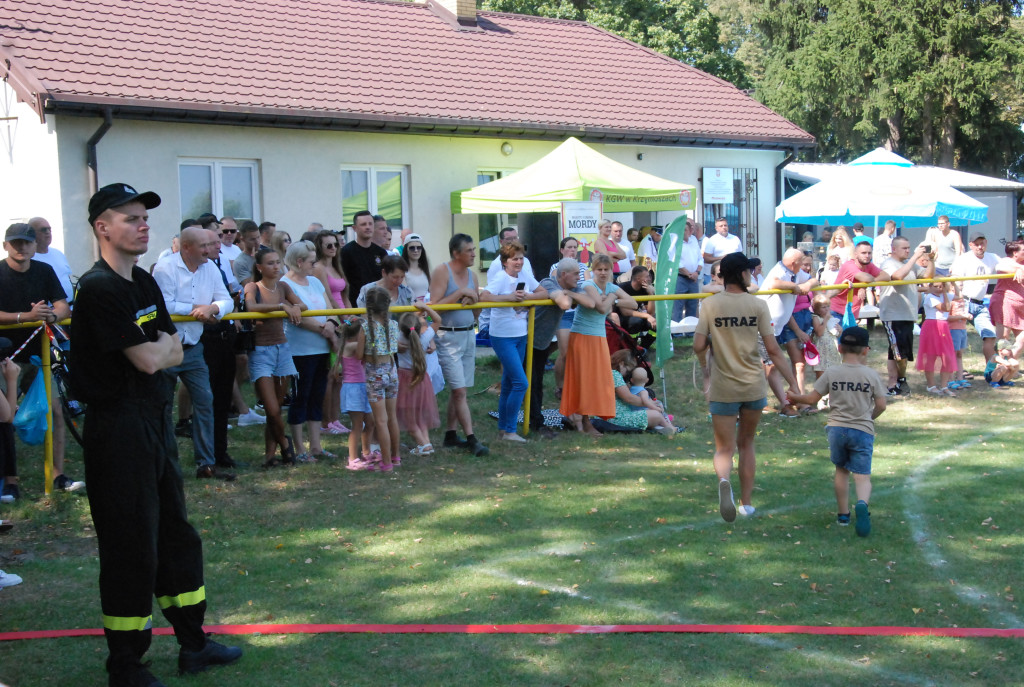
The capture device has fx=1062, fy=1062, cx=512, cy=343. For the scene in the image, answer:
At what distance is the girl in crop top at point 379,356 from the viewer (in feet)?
29.6

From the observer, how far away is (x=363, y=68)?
1833cm

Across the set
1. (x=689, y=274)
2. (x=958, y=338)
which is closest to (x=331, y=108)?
(x=689, y=274)

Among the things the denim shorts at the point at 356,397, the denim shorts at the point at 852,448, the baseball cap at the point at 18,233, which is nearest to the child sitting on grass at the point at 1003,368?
the denim shorts at the point at 852,448

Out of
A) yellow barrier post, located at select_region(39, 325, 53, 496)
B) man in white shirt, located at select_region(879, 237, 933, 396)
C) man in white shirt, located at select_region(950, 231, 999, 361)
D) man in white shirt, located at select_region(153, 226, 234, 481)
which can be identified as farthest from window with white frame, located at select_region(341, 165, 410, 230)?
yellow barrier post, located at select_region(39, 325, 53, 496)

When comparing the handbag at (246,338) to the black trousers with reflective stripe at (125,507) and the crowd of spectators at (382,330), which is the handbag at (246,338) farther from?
the black trousers with reflective stripe at (125,507)

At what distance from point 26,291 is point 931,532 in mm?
6691

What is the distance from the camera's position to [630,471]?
9.25 m

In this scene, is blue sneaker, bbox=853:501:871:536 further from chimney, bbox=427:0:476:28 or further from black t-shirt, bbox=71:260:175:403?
chimney, bbox=427:0:476:28

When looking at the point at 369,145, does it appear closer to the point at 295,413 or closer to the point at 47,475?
the point at 295,413

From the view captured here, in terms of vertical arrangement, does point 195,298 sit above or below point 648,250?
below

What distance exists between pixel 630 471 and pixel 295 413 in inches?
117

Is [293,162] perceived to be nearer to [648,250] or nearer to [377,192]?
[377,192]

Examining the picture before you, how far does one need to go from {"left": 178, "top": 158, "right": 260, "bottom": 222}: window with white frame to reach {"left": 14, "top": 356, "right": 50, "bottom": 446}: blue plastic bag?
25.2ft

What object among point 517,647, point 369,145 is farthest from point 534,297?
point 369,145
